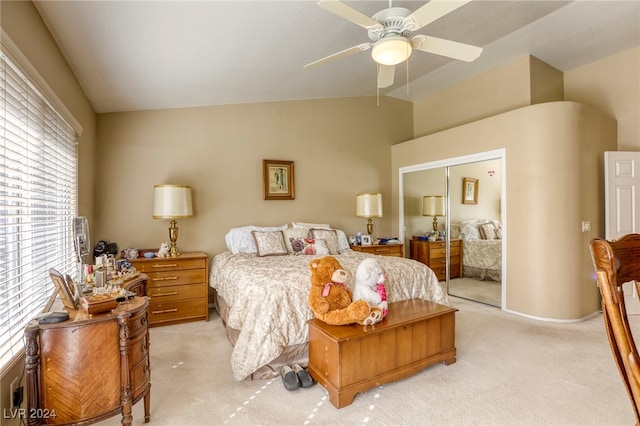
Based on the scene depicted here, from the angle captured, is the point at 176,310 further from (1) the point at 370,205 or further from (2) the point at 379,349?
(1) the point at 370,205

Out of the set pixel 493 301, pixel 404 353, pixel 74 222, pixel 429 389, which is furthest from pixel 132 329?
pixel 493 301

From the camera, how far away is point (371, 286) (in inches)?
96.0

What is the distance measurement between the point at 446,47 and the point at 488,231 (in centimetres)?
278

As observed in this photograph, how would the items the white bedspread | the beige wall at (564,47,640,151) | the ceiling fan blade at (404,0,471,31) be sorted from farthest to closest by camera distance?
the beige wall at (564,47,640,151), the white bedspread, the ceiling fan blade at (404,0,471,31)

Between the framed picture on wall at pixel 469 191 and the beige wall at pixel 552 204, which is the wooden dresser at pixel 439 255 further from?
the beige wall at pixel 552 204

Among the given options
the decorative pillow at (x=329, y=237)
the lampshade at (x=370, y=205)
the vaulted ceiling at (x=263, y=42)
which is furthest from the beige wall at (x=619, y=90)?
the decorative pillow at (x=329, y=237)

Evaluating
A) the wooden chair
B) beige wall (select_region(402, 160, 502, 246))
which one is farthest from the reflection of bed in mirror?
the wooden chair

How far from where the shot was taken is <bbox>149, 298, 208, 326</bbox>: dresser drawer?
11.8 ft

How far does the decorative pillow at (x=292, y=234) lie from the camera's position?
4227 mm

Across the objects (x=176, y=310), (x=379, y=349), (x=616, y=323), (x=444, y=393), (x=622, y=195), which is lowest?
(x=444, y=393)

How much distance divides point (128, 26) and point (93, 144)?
188 cm

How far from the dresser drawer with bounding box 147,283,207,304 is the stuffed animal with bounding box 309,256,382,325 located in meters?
1.92

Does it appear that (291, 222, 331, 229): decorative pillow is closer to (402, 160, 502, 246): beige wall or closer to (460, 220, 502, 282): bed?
(402, 160, 502, 246): beige wall

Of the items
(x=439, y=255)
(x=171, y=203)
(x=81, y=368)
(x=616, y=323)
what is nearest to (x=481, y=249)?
(x=439, y=255)
